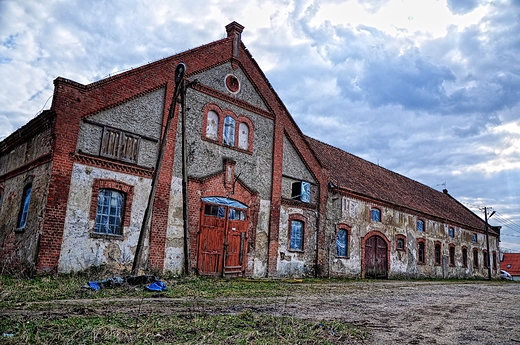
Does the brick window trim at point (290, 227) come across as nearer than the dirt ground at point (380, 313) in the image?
No

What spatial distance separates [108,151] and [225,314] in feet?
26.2

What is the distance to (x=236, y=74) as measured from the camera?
1627 centimetres

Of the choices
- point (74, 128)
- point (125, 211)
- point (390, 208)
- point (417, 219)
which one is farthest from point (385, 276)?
point (74, 128)

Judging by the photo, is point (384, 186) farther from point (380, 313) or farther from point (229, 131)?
point (380, 313)

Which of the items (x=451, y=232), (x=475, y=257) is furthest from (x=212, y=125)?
(x=475, y=257)

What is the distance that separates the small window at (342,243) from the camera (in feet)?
63.8

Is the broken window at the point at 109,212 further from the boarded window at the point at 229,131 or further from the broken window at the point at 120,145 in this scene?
the boarded window at the point at 229,131

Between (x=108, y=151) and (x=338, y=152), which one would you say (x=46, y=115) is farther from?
(x=338, y=152)

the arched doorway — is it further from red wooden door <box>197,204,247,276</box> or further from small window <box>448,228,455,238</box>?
small window <box>448,228,455,238</box>

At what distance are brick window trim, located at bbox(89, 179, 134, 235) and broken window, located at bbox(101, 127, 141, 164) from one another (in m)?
0.79

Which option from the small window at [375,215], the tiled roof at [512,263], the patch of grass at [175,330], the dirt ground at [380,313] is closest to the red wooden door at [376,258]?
the small window at [375,215]

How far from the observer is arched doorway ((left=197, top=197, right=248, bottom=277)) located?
14227mm

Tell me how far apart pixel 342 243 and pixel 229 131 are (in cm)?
827

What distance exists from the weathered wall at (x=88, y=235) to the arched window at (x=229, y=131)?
4151 mm
